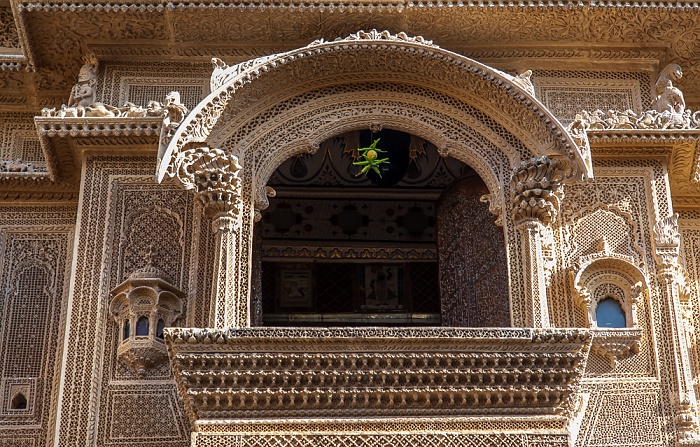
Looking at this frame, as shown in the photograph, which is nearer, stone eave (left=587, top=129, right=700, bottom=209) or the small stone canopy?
the small stone canopy

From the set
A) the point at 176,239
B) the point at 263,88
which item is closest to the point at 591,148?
the point at 263,88

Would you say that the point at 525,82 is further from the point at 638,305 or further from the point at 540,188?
the point at 638,305

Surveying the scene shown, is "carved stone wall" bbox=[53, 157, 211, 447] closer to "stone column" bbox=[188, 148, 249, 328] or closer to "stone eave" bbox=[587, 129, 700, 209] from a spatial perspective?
"stone column" bbox=[188, 148, 249, 328]

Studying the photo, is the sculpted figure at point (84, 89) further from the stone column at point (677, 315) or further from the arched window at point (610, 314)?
the stone column at point (677, 315)

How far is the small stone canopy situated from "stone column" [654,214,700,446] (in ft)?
2.98

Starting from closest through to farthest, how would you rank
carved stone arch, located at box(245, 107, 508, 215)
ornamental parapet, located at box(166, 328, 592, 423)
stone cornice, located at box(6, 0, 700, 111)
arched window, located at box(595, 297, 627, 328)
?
ornamental parapet, located at box(166, 328, 592, 423) → arched window, located at box(595, 297, 627, 328) → carved stone arch, located at box(245, 107, 508, 215) → stone cornice, located at box(6, 0, 700, 111)

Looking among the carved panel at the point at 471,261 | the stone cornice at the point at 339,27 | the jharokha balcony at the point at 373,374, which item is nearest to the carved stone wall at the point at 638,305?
the carved panel at the point at 471,261

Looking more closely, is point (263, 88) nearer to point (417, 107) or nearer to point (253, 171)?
point (253, 171)

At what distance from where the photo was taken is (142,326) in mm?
8688

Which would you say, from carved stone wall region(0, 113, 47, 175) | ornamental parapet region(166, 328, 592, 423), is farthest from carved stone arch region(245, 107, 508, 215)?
carved stone wall region(0, 113, 47, 175)

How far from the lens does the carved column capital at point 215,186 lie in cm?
881

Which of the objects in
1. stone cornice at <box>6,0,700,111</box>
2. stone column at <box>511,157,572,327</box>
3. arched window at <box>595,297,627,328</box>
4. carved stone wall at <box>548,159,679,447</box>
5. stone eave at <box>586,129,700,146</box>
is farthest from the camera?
stone cornice at <box>6,0,700,111</box>

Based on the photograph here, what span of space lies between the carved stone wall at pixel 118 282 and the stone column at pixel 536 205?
7.50 feet

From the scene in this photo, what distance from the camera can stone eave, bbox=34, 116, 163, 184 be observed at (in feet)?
29.8
